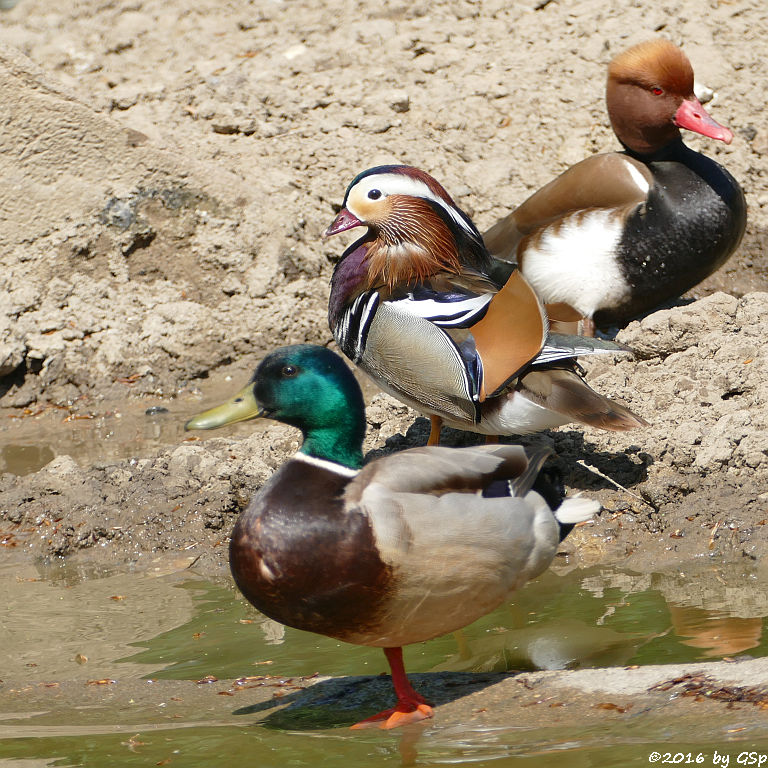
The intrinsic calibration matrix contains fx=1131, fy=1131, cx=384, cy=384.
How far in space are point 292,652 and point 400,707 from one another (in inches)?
35.6

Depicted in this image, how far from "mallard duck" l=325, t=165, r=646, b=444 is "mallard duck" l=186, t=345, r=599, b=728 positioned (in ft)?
3.49

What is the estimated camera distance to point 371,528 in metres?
3.65

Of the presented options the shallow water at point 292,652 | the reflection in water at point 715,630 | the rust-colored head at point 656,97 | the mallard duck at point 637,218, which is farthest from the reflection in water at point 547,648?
the rust-colored head at point 656,97

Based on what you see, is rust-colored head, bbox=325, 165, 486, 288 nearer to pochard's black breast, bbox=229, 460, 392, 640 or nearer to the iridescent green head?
the iridescent green head

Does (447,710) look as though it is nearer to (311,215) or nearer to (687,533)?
(687,533)

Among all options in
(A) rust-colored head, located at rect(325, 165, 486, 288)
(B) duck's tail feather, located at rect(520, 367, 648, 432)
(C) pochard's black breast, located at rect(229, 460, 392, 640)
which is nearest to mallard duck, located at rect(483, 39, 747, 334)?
(A) rust-colored head, located at rect(325, 165, 486, 288)

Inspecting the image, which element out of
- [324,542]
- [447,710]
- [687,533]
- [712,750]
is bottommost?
[687,533]

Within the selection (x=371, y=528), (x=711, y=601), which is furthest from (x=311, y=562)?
(x=711, y=601)

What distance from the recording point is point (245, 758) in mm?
3471

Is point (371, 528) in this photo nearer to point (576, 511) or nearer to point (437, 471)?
point (437, 471)

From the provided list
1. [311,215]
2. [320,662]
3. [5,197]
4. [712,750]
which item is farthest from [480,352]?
[5,197]

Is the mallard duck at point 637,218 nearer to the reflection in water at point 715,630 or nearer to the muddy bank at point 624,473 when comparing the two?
the muddy bank at point 624,473

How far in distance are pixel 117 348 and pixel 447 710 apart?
4.66m

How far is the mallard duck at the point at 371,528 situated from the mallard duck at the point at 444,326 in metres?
1.06
